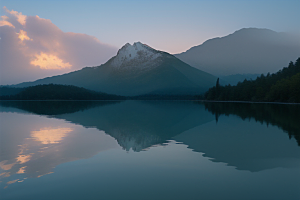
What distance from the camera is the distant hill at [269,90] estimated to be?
327 ft

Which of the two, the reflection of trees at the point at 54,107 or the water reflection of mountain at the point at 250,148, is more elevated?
the reflection of trees at the point at 54,107

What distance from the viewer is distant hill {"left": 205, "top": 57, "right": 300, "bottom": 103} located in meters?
99.5

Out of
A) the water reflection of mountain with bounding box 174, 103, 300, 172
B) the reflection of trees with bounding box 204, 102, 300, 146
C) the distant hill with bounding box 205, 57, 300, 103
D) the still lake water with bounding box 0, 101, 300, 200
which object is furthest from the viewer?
the distant hill with bounding box 205, 57, 300, 103

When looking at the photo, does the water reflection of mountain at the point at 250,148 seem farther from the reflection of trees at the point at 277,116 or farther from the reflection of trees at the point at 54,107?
the reflection of trees at the point at 54,107

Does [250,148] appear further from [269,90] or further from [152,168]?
[269,90]

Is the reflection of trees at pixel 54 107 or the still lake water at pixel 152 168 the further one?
the reflection of trees at pixel 54 107

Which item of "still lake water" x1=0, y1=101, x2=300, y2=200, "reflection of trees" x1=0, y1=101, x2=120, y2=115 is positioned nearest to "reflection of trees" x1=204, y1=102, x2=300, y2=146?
"still lake water" x1=0, y1=101, x2=300, y2=200

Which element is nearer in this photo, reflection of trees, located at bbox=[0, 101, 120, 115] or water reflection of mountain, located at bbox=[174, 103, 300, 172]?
water reflection of mountain, located at bbox=[174, 103, 300, 172]

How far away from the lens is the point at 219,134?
23.3 m

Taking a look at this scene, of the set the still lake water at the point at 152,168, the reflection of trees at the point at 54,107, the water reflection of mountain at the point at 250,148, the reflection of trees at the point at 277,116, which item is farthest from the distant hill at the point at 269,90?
the still lake water at the point at 152,168

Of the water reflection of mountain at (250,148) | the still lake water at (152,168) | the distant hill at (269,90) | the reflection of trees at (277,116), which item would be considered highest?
the distant hill at (269,90)

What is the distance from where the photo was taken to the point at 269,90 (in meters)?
124

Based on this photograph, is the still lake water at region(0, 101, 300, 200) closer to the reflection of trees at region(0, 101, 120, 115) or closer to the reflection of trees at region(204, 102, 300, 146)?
the reflection of trees at region(204, 102, 300, 146)

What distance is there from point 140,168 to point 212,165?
3837 mm
